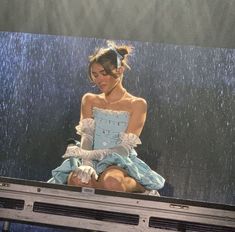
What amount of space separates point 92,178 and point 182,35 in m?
1.30

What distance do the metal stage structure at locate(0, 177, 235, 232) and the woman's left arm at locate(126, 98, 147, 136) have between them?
19.2 inches


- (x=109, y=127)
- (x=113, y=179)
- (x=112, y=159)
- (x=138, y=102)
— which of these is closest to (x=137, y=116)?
(x=138, y=102)

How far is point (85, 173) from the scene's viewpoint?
3588 mm

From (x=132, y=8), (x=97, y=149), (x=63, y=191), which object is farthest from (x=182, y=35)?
(x=63, y=191)

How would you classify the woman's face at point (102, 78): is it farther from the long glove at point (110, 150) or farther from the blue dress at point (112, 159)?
the long glove at point (110, 150)

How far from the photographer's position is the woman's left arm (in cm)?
356

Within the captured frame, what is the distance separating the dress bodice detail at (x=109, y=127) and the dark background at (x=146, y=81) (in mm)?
178

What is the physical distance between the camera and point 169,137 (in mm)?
3480

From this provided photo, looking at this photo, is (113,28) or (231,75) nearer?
(231,75)

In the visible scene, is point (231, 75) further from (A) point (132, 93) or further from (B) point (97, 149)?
(B) point (97, 149)

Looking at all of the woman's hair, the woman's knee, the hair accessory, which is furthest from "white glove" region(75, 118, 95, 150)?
the hair accessory

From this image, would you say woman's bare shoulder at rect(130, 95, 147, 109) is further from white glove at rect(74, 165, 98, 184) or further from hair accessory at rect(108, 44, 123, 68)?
white glove at rect(74, 165, 98, 184)

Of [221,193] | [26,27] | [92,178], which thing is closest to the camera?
[221,193]

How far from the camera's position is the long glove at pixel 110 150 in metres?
3.55
